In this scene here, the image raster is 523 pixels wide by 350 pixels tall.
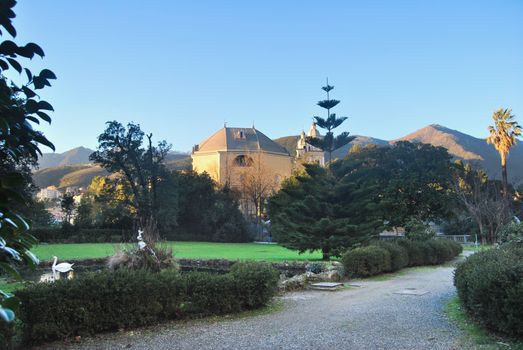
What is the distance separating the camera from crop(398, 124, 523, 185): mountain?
7178 centimetres

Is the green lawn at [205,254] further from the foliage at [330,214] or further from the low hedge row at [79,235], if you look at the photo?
the low hedge row at [79,235]

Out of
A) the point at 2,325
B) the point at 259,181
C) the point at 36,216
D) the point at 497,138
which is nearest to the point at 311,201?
the point at 2,325

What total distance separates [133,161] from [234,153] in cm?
2780

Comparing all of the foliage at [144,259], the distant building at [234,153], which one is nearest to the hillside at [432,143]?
the distant building at [234,153]

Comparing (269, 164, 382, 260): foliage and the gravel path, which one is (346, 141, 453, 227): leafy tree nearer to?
(269, 164, 382, 260): foliage

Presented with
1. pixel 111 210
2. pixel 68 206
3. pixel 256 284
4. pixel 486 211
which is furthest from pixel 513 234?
pixel 68 206

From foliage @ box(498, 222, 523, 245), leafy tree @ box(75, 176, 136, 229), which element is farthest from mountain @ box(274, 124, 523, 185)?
foliage @ box(498, 222, 523, 245)

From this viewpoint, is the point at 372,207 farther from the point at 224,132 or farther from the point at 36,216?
the point at 224,132

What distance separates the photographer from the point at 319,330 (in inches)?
217

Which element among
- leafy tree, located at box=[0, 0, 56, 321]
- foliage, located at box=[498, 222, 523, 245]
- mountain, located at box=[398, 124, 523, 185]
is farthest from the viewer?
mountain, located at box=[398, 124, 523, 185]

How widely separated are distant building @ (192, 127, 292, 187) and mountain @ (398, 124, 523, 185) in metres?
18.6

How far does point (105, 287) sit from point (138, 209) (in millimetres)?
33121

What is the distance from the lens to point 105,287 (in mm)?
5328

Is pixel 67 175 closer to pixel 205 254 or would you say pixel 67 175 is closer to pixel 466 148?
pixel 466 148
